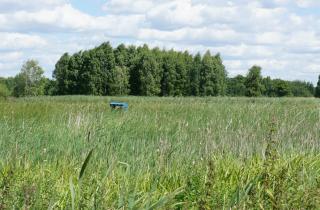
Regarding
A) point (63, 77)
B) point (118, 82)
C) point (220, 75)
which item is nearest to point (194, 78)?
point (220, 75)

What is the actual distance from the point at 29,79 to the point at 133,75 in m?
11.5

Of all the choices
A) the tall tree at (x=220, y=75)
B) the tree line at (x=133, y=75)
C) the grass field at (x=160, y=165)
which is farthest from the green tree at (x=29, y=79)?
the grass field at (x=160, y=165)

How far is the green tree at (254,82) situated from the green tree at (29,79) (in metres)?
22.5

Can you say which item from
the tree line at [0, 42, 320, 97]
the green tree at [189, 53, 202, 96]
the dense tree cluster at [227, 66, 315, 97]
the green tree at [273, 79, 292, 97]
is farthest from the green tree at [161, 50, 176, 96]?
the green tree at [273, 79, 292, 97]

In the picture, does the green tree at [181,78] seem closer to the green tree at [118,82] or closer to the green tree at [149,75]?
the green tree at [149,75]

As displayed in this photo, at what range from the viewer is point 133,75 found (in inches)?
2156

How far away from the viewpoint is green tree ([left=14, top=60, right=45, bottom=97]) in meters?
56.9

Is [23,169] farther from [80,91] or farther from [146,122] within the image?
[80,91]

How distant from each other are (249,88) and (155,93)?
1142cm

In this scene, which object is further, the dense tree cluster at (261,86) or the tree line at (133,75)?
the dense tree cluster at (261,86)

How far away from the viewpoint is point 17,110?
1089cm

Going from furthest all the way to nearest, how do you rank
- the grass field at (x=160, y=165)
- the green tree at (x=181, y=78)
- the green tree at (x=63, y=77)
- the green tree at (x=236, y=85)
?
1. the green tree at (x=236, y=85)
2. the green tree at (x=181, y=78)
3. the green tree at (x=63, y=77)
4. the grass field at (x=160, y=165)

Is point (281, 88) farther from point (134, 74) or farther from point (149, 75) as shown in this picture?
point (149, 75)

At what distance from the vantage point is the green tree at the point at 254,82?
57.2 m
